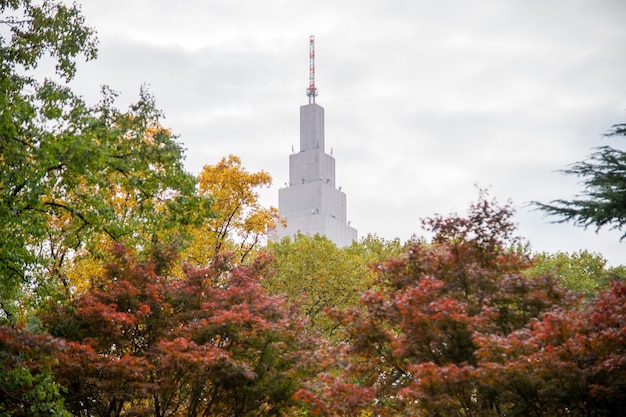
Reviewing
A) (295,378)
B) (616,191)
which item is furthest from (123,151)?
(616,191)

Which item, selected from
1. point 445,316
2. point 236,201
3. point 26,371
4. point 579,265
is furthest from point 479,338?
point 579,265

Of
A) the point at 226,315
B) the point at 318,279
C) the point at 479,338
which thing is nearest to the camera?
the point at 479,338

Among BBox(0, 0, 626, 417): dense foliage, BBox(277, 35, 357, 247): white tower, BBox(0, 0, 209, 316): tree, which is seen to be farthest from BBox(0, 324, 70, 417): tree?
BBox(277, 35, 357, 247): white tower

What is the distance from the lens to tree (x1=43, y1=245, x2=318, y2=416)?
39.7 ft

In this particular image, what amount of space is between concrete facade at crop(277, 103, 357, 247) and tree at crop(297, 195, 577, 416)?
414ft

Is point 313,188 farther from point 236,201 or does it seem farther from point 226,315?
point 226,315

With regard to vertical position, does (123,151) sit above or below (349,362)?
above

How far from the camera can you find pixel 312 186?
14062 centimetres

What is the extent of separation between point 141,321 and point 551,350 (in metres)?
7.23

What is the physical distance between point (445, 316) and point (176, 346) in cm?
443

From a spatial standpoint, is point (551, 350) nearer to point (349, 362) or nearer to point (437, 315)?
point (437, 315)

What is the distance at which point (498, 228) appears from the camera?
11516 millimetres

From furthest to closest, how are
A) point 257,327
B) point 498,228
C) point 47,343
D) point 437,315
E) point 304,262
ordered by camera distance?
point 304,262, point 257,327, point 498,228, point 437,315, point 47,343

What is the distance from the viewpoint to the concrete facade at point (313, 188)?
459 ft
